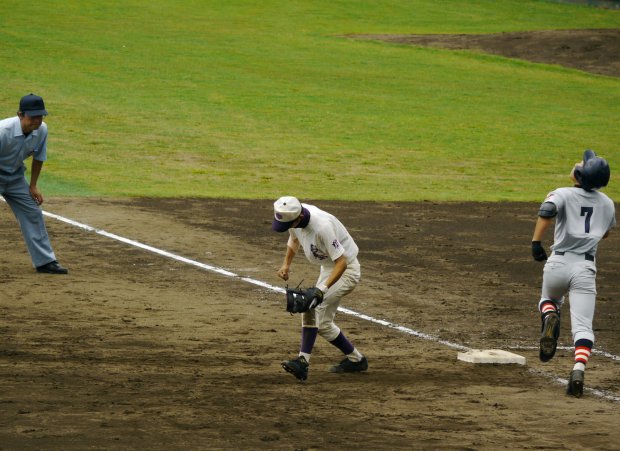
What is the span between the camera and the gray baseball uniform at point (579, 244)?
930 cm

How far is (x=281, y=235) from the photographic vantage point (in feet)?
55.1

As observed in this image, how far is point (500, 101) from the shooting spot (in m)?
34.2

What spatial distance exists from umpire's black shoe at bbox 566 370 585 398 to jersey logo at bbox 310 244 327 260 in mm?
2280

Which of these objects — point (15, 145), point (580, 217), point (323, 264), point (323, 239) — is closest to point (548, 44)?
point (15, 145)

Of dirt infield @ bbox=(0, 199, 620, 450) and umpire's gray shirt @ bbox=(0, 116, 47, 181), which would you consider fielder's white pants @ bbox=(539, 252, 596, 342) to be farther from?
umpire's gray shirt @ bbox=(0, 116, 47, 181)

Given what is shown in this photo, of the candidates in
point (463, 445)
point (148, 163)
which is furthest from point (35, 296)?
point (148, 163)

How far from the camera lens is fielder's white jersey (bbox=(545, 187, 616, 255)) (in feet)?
30.5

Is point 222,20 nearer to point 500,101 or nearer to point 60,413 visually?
point 500,101

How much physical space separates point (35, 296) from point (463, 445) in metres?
6.15

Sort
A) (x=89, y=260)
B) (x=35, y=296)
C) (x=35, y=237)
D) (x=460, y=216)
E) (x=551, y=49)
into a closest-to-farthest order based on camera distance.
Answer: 1. (x=35, y=296)
2. (x=35, y=237)
3. (x=89, y=260)
4. (x=460, y=216)
5. (x=551, y=49)

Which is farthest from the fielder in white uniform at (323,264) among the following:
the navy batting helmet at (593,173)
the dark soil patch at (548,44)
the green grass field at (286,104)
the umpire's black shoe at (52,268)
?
the dark soil patch at (548,44)

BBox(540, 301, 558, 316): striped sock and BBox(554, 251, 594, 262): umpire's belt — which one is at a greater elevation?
BBox(554, 251, 594, 262): umpire's belt

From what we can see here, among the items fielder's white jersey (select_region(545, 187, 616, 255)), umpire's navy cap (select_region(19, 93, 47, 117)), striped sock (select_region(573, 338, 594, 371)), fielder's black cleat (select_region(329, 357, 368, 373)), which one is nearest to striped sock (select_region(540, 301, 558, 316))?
striped sock (select_region(573, 338, 594, 371))

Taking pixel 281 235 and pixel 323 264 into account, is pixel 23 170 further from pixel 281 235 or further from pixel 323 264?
pixel 323 264
